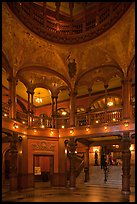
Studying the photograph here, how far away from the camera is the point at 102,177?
669 inches

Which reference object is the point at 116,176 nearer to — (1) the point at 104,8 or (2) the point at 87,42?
(2) the point at 87,42

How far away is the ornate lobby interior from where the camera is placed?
1219cm

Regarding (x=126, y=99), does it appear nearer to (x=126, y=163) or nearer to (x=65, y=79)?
(x=126, y=163)

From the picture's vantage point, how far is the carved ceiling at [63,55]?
12.2m

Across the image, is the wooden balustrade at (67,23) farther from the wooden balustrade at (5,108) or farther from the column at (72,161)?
the column at (72,161)

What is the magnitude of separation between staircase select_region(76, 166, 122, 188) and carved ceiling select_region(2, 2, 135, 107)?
234 inches

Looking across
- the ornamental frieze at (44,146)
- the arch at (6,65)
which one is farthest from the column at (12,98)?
the ornamental frieze at (44,146)

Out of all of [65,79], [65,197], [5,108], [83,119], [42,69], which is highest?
[42,69]

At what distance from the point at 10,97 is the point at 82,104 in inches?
304

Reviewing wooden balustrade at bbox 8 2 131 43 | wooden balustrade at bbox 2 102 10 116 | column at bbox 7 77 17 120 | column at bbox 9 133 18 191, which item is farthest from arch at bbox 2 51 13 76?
column at bbox 9 133 18 191

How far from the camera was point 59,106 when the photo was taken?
20516mm

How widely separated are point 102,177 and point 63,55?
8418mm

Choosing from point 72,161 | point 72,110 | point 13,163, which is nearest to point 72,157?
point 72,161

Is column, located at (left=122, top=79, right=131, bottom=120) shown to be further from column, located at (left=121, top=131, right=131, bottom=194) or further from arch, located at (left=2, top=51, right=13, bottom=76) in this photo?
arch, located at (left=2, top=51, right=13, bottom=76)
